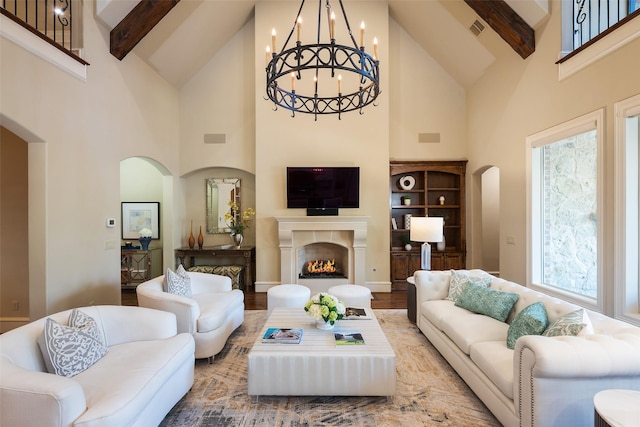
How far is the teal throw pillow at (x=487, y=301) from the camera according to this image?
2984 mm

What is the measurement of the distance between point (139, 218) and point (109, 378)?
5.09 m

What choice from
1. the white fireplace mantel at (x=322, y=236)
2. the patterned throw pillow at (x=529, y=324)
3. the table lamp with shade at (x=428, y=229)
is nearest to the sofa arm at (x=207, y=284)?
the white fireplace mantel at (x=322, y=236)

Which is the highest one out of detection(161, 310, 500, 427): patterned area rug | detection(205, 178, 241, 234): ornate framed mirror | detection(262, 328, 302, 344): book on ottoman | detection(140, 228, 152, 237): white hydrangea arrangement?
detection(205, 178, 241, 234): ornate framed mirror

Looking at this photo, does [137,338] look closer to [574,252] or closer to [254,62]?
[574,252]

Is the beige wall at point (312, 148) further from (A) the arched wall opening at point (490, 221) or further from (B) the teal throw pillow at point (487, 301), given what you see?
(A) the arched wall opening at point (490, 221)

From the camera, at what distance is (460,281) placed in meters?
3.69

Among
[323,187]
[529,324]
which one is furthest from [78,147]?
[529,324]

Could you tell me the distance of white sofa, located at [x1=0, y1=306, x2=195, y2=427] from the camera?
1586 millimetres

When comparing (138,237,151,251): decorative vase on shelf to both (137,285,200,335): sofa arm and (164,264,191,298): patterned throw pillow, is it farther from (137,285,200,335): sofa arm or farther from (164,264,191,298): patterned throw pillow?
(137,285,200,335): sofa arm

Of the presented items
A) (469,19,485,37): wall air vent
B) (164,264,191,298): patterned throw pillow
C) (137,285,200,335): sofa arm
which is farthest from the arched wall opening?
(137,285,200,335): sofa arm

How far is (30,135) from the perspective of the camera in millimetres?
3242

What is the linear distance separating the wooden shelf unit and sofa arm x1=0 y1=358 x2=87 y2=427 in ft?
17.2

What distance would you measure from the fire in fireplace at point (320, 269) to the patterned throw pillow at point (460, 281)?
102 inches

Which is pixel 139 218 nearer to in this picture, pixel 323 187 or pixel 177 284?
pixel 177 284
